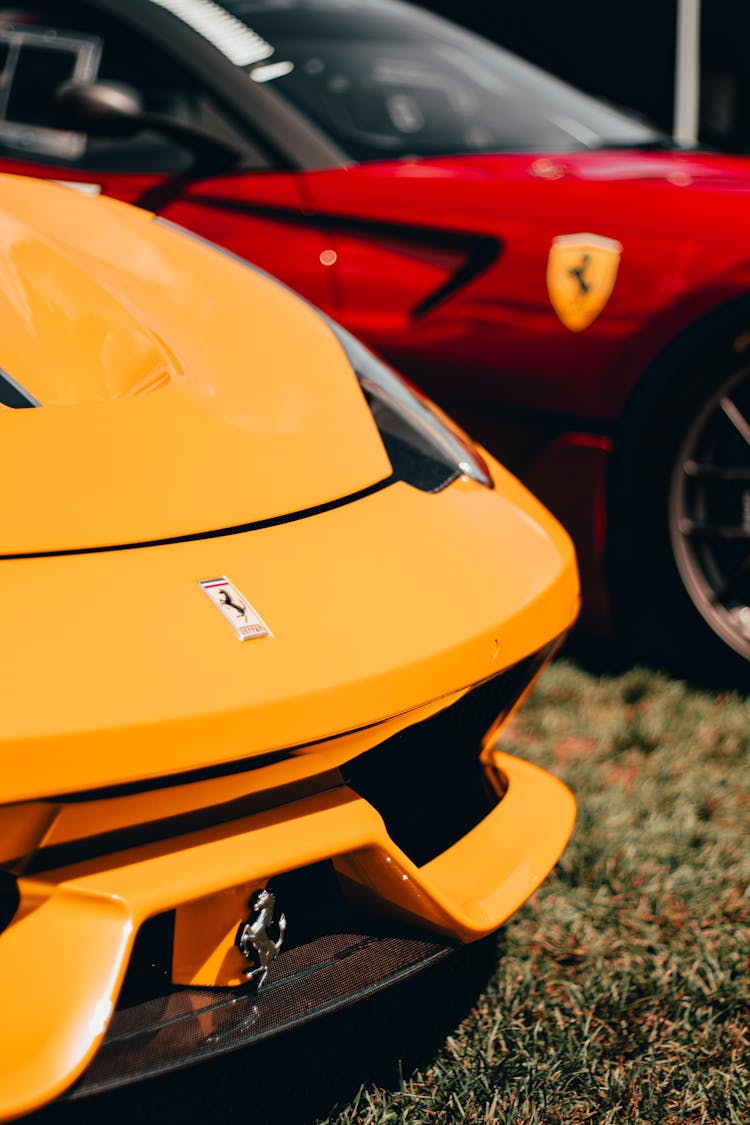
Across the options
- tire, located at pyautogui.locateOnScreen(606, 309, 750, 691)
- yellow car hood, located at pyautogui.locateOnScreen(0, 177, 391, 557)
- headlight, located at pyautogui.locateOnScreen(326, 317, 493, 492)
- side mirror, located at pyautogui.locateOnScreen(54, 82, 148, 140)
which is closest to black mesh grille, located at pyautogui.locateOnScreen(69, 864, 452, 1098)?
yellow car hood, located at pyautogui.locateOnScreen(0, 177, 391, 557)

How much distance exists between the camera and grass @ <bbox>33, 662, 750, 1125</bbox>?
127cm

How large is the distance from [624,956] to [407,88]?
2.10 metres

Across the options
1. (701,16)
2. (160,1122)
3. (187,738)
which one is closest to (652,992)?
(160,1122)

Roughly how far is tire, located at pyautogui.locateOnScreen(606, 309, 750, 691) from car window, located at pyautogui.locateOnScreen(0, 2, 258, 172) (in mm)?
1069

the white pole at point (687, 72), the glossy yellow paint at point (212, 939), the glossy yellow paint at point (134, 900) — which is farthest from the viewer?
the white pole at point (687, 72)

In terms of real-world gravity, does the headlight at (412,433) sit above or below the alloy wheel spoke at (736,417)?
above

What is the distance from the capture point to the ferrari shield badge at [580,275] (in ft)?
7.01

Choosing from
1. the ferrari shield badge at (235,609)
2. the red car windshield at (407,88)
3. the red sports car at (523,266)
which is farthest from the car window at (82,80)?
the ferrari shield badge at (235,609)

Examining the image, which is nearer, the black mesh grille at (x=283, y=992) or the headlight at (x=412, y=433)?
the black mesh grille at (x=283, y=992)

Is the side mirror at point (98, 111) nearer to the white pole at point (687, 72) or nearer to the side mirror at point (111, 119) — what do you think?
the side mirror at point (111, 119)

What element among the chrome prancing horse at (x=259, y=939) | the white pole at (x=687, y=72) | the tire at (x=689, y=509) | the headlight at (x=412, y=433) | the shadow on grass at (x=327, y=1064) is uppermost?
the headlight at (x=412, y=433)

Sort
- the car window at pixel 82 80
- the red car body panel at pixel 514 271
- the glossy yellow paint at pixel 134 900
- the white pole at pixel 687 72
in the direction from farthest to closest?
the white pole at pixel 687 72
the car window at pixel 82 80
the red car body panel at pixel 514 271
the glossy yellow paint at pixel 134 900

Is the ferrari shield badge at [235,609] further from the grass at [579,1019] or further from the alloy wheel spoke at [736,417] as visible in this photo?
the alloy wheel spoke at [736,417]

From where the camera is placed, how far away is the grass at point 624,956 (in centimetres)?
129
